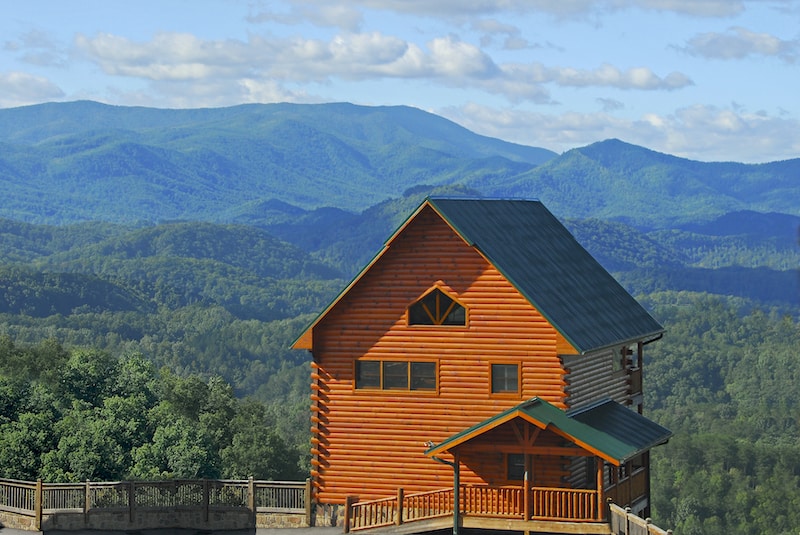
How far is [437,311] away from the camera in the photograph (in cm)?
4109

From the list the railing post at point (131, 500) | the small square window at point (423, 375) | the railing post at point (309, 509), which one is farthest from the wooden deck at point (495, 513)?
the railing post at point (131, 500)

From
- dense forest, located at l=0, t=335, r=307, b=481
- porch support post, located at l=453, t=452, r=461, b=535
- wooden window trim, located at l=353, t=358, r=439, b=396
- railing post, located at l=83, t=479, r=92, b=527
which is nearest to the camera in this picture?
porch support post, located at l=453, t=452, r=461, b=535

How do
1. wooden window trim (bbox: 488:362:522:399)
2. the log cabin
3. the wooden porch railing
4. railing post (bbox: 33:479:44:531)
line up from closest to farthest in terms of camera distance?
the wooden porch railing, the log cabin, wooden window trim (bbox: 488:362:522:399), railing post (bbox: 33:479:44:531)

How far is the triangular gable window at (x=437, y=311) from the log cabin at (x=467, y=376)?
0.04 metres

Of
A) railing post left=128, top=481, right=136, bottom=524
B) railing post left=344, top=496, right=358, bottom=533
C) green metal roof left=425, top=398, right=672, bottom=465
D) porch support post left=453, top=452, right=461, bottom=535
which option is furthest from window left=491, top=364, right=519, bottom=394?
railing post left=128, top=481, right=136, bottom=524

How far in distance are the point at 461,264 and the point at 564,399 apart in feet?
15.2

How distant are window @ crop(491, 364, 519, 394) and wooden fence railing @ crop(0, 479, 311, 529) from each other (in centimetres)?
612

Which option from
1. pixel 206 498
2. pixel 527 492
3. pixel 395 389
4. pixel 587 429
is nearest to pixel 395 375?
pixel 395 389

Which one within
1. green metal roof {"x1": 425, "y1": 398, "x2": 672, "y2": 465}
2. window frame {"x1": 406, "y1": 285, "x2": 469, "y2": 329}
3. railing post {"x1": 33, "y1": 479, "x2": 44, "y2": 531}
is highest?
window frame {"x1": 406, "y1": 285, "x2": 469, "y2": 329}

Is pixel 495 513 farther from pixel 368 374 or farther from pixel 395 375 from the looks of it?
pixel 368 374

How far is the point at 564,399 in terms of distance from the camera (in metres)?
39.5

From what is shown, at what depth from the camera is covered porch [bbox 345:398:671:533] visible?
37469 millimetres

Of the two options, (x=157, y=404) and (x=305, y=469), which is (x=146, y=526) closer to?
(x=157, y=404)

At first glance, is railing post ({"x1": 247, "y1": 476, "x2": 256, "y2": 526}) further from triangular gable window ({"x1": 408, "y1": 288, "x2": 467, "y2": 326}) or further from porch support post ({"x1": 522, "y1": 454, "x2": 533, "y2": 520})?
porch support post ({"x1": 522, "y1": 454, "x2": 533, "y2": 520})
